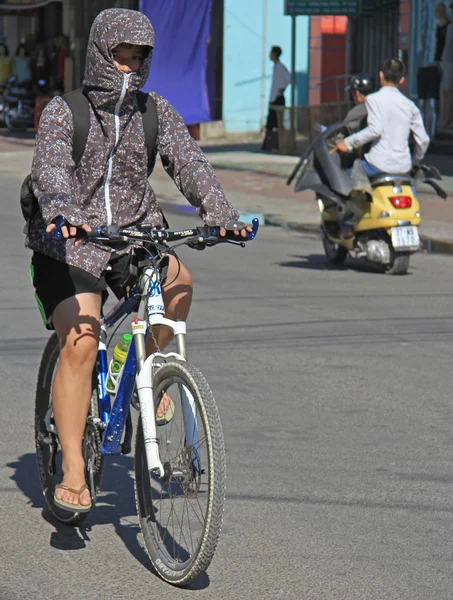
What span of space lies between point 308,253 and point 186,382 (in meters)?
9.20

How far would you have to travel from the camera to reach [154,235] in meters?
4.20

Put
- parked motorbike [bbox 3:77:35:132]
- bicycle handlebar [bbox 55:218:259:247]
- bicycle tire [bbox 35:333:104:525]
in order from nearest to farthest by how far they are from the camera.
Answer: bicycle handlebar [bbox 55:218:259:247] → bicycle tire [bbox 35:333:104:525] → parked motorbike [bbox 3:77:35:132]

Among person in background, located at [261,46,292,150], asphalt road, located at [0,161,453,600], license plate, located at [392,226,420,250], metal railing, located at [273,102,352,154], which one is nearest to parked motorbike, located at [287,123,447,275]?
license plate, located at [392,226,420,250]

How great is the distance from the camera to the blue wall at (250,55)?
1182 inches

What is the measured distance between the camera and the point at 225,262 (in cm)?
1238

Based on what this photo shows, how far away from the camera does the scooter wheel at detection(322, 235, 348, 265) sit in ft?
39.9

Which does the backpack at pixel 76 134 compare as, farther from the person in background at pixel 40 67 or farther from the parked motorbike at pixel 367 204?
the person in background at pixel 40 67

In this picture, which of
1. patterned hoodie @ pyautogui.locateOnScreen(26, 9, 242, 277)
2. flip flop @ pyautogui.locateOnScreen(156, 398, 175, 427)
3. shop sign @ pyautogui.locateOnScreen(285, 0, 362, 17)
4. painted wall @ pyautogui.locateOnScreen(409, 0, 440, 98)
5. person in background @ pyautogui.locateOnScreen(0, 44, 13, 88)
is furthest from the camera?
person in background @ pyautogui.locateOnScreen(0, 44, 13, 88)

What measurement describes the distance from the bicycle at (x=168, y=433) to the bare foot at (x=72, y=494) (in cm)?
9

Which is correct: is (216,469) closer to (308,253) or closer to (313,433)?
(313,433)

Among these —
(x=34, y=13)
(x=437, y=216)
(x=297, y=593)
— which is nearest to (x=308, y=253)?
(x=437, y=216)

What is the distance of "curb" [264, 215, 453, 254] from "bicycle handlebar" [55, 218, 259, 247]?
30.2 feet

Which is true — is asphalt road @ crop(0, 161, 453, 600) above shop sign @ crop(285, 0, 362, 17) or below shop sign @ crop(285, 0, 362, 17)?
below

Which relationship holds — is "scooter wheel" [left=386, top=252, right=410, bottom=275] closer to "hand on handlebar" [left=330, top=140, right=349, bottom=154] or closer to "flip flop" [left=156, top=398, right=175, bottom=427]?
"hand on handlebar" [left=330, top=140, right=349, bottom=154]
